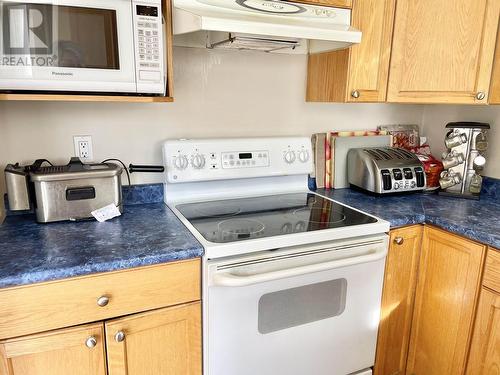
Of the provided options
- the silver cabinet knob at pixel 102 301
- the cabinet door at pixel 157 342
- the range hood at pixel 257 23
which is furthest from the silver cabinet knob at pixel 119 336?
the range hood at pixel 257 23

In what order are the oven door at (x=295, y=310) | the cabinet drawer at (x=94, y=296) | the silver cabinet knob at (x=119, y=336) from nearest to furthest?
the cabinet drawer at (x=94, y=296)
the silver cabinet knob at (x=119, y=336)
the oven door at (x=295, y=310)

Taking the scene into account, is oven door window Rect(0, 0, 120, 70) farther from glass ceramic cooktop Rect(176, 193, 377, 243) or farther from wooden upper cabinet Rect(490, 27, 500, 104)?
wooden upper cabinet Rect(490, 27, 500, 104)

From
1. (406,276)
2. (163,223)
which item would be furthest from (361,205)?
(163,223)

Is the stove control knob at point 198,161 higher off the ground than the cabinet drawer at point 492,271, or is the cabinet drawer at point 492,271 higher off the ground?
the stove control knob at point 198,161

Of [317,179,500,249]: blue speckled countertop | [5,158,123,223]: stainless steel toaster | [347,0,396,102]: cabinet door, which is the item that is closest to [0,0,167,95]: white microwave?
[5,158,123,223]: stainless steel toaster

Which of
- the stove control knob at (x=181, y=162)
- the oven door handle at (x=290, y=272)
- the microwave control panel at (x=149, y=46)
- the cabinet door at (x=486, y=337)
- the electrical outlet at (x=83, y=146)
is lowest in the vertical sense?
the cabinet door at (x=486, y=337)

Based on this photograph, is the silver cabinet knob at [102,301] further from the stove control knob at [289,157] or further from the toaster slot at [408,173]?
the toaster slot at [408,173]

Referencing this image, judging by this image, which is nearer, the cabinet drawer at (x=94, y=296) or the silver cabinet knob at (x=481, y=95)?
the cabinet drawer at (x=94, y=296)

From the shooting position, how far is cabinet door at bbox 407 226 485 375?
4.66 feet

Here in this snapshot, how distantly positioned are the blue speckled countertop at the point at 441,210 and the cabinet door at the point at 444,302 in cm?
4

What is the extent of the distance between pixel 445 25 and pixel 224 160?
3.50 feet

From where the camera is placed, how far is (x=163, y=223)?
139 cm

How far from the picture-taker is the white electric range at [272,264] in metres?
1.24

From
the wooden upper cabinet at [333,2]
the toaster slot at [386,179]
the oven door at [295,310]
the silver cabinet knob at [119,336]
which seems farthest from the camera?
the toaster slot at [386,179]
